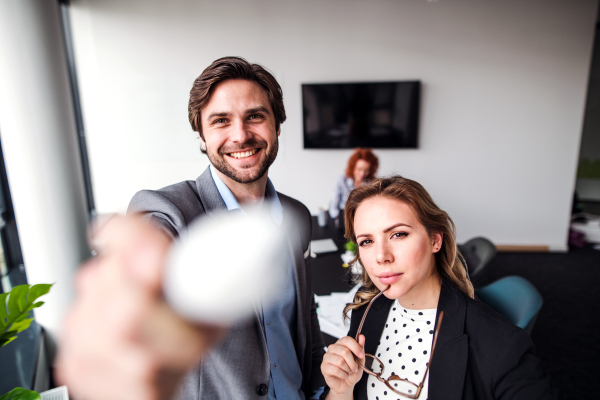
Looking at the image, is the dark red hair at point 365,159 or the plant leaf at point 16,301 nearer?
the plant leaf at point 16,301

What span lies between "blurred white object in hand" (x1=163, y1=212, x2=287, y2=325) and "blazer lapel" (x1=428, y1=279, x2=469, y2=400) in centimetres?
44

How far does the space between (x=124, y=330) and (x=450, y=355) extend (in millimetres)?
782

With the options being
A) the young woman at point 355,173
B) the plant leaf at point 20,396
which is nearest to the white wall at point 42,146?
the plant leaf at point 20,396

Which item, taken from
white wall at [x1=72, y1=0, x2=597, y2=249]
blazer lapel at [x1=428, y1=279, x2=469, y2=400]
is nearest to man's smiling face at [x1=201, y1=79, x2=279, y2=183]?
blazer lapel at [x1=428, y1=279, x2=469, y2=400]

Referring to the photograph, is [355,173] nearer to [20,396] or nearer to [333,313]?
[333,313]

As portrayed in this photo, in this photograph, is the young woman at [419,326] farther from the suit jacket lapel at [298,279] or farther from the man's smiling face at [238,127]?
the man's smiling face at [238,127]

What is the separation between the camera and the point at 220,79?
0.55 m

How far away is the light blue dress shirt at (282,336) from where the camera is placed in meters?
0.76

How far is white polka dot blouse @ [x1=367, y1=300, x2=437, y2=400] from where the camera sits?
0.83 metres

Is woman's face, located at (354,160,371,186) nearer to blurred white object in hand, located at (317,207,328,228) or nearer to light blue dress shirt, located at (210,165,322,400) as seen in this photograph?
blurred white object in hand, located at (317,207,328,228)

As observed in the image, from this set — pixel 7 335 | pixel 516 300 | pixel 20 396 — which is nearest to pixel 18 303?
pixel 7 335

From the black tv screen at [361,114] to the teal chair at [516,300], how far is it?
2.54 meters

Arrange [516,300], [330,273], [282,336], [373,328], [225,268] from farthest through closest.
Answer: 1. [330,273]
2. [516,300]
3. [373,328]
4. [282,336]
5. [225,268]

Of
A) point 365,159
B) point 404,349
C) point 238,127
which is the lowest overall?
point 404,349
